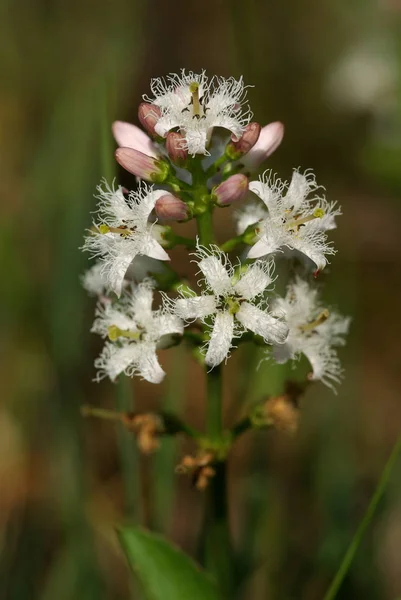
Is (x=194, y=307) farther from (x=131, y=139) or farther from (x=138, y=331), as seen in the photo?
(x=131, y=139)

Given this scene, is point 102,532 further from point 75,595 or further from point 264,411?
point 264,411

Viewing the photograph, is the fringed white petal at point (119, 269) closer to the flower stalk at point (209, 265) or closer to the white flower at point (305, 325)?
the flower stalk at point (209, 265)

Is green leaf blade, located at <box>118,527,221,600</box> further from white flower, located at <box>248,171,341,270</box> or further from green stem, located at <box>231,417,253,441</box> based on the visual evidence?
white flower, located at <box>248,171,341,270</box>

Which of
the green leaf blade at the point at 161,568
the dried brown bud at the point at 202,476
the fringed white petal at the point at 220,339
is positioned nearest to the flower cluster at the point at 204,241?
the fringed white petal at the point at 220,339

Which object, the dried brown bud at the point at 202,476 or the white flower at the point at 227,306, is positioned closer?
the white flower at the point at 227,306

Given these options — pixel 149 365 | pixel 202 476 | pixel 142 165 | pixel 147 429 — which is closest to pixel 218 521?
pixel 202 476

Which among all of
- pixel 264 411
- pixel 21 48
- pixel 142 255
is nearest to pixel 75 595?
pixel 264 411

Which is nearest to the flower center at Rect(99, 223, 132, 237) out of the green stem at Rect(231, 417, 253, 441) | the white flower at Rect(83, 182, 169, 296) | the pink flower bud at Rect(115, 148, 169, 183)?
the white flower at Rect(83, 182, 169, 296)
